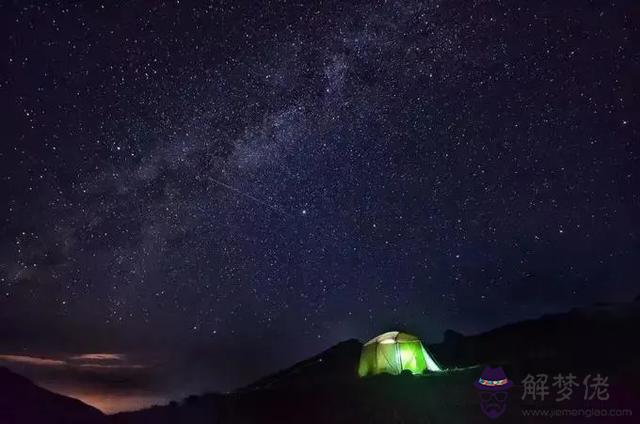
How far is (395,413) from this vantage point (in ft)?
47.4

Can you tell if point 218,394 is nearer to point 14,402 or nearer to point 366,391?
point 366,391

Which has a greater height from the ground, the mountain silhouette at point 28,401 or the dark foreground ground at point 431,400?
the mountain silhouette at point 28,401

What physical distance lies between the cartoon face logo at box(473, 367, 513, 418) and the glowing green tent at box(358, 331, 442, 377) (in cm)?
617

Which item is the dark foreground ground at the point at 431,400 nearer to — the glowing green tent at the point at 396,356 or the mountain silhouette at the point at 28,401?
the glowing green tent at the point at 396,356

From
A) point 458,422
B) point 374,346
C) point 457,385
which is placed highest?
point 374,346

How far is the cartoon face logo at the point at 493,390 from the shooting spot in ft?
42.7

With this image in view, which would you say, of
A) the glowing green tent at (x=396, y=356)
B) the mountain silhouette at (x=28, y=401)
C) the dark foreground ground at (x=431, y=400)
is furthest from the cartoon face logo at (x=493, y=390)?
the mountain silhouette at (x=28, y=401)

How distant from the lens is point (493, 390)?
1355cm

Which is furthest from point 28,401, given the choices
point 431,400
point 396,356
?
point 431,400

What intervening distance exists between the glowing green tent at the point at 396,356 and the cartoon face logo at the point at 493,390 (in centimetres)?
617

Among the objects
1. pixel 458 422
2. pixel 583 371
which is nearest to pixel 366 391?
pixel 458 422

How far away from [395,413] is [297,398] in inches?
215

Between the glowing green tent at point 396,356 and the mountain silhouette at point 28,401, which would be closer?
the glowing green tent at point 396,356

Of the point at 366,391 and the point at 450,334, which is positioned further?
the point at 450,334
